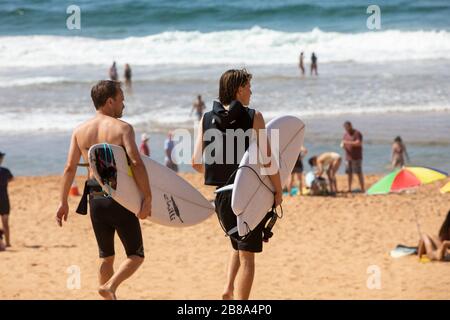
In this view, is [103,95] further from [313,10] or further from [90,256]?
[313,10]

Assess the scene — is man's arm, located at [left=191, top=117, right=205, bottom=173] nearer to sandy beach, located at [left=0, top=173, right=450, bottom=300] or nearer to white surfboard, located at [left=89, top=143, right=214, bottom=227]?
white surfboard, located at [left=89, top=143, right=214, bottom=227]

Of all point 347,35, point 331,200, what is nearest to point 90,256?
point 331,200

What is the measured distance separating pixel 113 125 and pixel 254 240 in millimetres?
1041

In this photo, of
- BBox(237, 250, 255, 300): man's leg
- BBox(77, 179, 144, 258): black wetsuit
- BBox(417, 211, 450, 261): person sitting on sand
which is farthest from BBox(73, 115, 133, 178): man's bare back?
BBox(417, 211, 450, 261): person sitting on sand

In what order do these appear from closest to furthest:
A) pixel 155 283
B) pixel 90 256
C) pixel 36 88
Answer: pixel 155 283 → pixel 90 256 → pixel 36 88

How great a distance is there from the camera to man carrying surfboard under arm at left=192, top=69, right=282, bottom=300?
5098mm

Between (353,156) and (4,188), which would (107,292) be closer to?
(4,188)

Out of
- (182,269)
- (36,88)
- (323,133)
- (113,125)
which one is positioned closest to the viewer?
(113,125)

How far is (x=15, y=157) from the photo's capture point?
59.4 feet

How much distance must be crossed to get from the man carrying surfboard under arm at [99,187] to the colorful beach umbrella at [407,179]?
5051mm

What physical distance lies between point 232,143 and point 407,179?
198 inches

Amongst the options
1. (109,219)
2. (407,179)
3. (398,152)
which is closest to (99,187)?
(109,219)

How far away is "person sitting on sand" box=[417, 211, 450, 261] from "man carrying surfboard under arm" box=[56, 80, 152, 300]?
5.31 meters

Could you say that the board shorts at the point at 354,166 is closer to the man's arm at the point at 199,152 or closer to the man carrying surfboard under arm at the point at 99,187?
the man's arm at the point at 199,152
